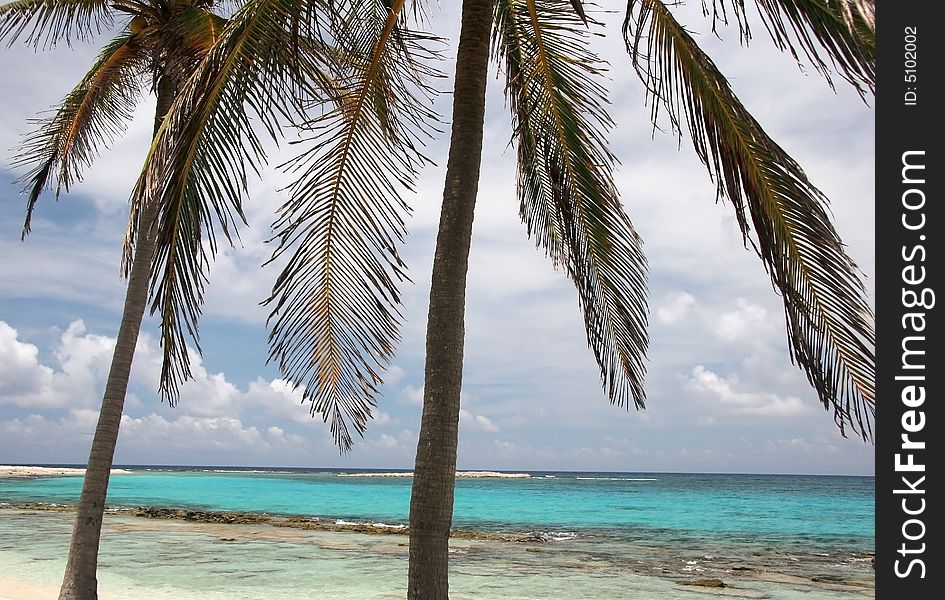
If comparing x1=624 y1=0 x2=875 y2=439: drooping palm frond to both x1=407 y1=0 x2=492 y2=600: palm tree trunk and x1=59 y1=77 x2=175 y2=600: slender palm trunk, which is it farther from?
x1=59 y1=77 x2=175 y2=600: slender palm trunk

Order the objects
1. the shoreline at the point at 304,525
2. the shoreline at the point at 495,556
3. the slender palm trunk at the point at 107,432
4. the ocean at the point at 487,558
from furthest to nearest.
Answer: the shoreline at the point at 304,525, the shoreline at the point at 495,556, the ocean at the point at 487,558, the slender palm trunk at the point at 107,432

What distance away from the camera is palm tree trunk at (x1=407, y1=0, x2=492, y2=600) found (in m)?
4.64

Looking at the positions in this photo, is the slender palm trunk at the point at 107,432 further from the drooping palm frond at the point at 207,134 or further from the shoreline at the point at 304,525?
the shoreline at the point at 304,525

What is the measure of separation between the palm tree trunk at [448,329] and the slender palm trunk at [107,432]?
12.0 ft

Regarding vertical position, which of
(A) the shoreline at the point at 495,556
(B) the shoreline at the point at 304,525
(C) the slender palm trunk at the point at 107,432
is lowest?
(B) the shoreline at the point at 304,525

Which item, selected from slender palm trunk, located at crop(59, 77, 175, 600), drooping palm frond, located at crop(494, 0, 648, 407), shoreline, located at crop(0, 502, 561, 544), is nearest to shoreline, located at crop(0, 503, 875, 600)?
shoreline, located at crop(0, 502, 561, 544)

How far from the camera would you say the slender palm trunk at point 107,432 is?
309 inches

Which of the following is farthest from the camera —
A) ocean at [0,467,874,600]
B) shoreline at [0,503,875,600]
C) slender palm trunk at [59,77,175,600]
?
shoreline at [0,503,875,600]

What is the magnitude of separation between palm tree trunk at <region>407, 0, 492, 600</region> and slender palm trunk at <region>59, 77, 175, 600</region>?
3653 millimetres

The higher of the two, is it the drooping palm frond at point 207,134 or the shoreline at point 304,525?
the drooping palm frond at point 207,134

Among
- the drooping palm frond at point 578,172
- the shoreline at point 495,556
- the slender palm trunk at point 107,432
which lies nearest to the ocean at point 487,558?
the shoreline at point 495,556
